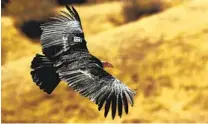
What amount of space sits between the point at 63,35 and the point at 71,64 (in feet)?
0.60

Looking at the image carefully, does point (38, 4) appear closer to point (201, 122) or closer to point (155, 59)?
point (155, 59)

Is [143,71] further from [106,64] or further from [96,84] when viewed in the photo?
[96,84]

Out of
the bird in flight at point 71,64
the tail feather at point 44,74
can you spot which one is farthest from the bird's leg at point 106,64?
the tail feather at point 44,74

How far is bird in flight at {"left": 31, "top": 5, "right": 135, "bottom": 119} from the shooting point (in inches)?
159

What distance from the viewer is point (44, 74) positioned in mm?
4234

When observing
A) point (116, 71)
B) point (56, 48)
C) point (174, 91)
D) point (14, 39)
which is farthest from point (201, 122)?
point (14, 39)

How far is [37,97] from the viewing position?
4.36m

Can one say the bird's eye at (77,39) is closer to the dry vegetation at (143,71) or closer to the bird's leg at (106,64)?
the dry vegetation at (143,71)

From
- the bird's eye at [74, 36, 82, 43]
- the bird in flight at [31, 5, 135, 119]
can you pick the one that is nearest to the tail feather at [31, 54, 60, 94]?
the bird in flight at [31, 5, 135, 119]

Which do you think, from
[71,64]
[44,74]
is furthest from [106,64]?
[44,74]

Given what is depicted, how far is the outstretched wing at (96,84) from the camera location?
156 inches

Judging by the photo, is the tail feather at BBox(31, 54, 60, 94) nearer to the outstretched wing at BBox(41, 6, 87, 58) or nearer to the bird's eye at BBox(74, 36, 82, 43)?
the outstretched wing at BBox(41, 6, 87, 58)

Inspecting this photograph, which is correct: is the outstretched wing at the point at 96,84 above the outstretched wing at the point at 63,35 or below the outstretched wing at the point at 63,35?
below

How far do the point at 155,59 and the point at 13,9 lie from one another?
0.91 meters
